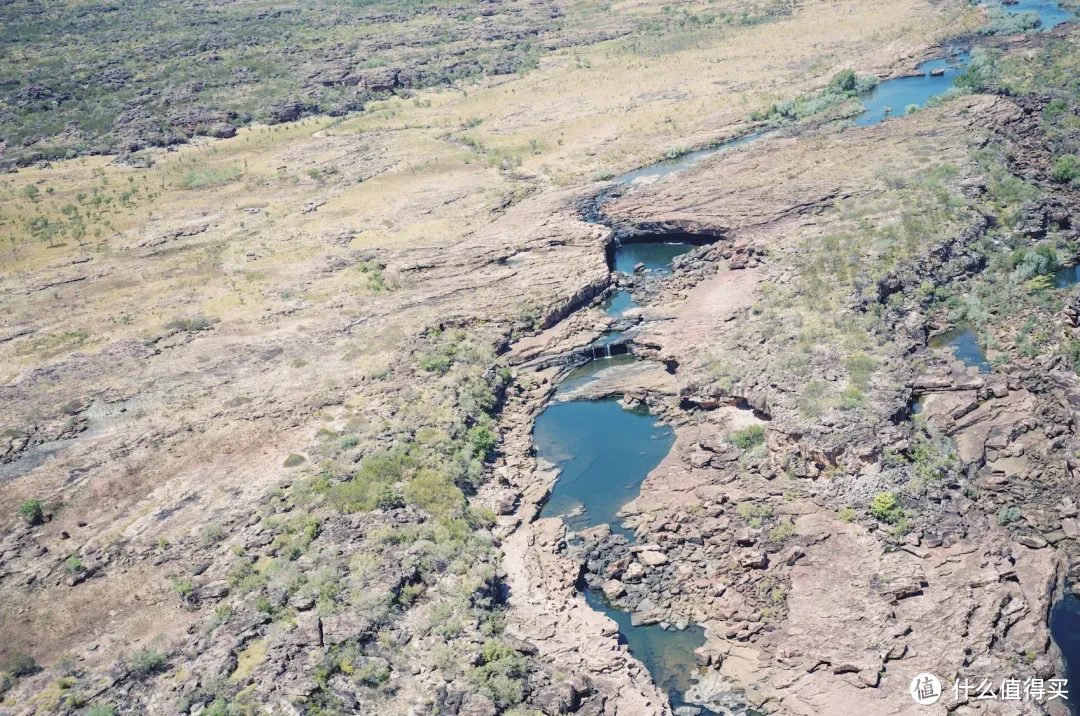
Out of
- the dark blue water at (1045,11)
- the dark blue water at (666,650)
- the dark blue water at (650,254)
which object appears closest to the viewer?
the dark blue water at (666,650)

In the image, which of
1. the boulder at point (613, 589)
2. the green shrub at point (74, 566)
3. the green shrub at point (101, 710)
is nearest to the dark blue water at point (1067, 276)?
the boulder at point (613, 589)

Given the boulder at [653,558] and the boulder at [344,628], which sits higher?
the boulder at [344,628]

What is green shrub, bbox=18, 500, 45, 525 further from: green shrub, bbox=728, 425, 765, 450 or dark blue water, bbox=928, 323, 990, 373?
dark blue water, bbox=928, 323, 990, 373

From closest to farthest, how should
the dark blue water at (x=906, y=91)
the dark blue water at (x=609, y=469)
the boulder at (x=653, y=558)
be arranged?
1. the dark blue water at (x=609, y=469)
2. the boulder at (x=653, y=558)
3. the dark blue water at (x=906, y=91)

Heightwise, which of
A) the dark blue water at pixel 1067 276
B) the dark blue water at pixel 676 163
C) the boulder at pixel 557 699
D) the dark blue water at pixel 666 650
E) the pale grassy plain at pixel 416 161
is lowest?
the dark blue water at pixel 666 650

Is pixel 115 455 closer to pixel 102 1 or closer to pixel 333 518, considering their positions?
pixel 333 518

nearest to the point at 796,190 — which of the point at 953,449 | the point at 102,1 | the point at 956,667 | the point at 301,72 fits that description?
the point at 953,449

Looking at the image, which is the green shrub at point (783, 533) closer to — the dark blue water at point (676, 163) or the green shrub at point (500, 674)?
the green shrub at point (500, 674)

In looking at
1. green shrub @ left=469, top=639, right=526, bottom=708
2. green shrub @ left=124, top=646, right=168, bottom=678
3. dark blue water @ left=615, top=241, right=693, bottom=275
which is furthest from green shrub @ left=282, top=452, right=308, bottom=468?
dark blue water @ left=615, top=241, right=693, bottom=275

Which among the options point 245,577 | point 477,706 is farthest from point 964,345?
point 245,577
